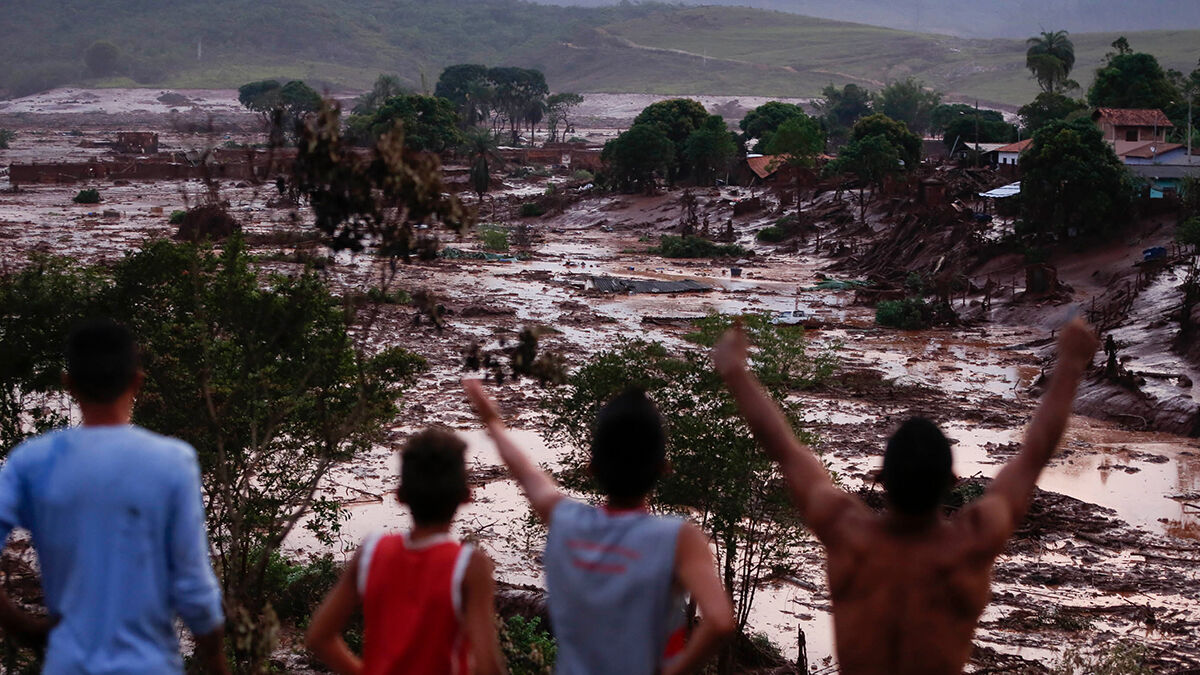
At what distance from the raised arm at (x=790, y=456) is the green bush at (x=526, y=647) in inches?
127

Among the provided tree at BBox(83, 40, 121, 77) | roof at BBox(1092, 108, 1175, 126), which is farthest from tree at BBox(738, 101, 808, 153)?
tree at BBox(83, 40, 121, 77)

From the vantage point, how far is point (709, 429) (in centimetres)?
1016

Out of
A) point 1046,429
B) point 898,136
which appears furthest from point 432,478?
point 898,136

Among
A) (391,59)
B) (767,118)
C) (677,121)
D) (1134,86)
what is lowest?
(677,121)

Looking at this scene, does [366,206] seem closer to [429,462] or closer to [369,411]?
[429,462]

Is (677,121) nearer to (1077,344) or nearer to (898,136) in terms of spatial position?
(898,136)

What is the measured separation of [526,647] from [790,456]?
21.5 ft

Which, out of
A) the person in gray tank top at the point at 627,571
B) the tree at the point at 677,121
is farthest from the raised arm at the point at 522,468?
the tree at the point at 677,121

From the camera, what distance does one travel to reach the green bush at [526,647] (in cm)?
745

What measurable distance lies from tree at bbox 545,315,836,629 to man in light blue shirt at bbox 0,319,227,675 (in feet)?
23.4

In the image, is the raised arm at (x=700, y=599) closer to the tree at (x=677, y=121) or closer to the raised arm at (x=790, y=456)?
the raised arm at (x=790, y=456)

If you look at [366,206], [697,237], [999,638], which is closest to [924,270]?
[697,237]

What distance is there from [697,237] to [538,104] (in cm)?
6728

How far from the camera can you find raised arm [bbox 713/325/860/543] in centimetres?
328
